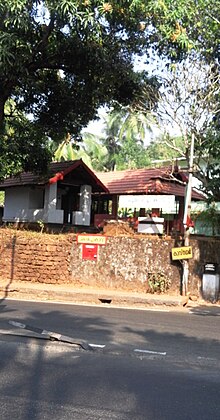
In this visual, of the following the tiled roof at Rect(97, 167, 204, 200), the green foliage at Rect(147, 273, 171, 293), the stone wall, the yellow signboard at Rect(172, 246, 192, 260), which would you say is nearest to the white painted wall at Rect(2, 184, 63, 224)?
the tiled roof at Rect(97, 167, 204, 200)

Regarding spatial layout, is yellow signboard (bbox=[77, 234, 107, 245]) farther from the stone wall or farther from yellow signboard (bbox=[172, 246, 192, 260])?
yellow signboard (bbox=[172, 246, 192, 260])

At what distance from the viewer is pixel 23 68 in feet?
45.5

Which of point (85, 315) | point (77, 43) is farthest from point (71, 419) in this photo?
point (77, 43)

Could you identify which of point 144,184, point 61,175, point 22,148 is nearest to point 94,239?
point 22,148

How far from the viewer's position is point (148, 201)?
20484 millimetres

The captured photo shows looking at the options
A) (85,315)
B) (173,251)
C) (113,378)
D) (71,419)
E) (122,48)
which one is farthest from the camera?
(122,48)

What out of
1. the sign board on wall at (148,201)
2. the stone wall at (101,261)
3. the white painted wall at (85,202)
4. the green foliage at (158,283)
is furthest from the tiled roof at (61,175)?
the green foliage at (158,283)

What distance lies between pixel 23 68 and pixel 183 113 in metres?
4.77

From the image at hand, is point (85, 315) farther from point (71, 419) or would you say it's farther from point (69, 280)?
point (71, 419)

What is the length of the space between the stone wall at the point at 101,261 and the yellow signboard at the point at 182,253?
343 mm

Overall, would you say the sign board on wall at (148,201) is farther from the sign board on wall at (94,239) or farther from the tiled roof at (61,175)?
the sign board on wall at (94,239)

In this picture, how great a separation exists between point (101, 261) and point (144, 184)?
8.79m

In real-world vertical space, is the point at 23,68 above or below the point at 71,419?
above

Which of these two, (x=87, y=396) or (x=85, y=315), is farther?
(x=85, y=315)
